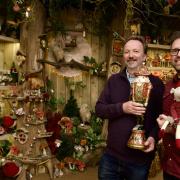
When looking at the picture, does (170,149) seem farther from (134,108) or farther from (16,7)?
(16,7)

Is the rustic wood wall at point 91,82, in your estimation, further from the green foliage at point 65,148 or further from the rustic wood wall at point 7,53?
the rustic wood wall at point 7,53

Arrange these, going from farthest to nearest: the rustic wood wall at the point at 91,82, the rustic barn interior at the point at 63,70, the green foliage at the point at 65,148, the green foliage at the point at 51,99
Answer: the rustic wood wall at the point at 91,82 < the green foliage at the point at 51,99 < the green foliage at the point at 65,148 < the rustic barn interior at the point at 63,70

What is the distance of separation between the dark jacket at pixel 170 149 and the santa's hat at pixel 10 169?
1874 mm

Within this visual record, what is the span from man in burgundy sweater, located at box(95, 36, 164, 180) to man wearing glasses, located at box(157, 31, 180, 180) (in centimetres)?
17

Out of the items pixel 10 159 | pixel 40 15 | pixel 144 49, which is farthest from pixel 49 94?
pixel 144 49

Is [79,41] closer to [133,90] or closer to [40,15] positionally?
[40,15]

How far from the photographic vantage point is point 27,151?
3.66m

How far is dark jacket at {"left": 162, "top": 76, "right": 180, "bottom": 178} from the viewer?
162cm

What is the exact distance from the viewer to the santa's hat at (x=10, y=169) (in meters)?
3.21

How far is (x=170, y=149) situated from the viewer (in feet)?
5.42

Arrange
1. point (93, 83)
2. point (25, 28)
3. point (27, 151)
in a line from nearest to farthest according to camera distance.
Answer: point (27, 151) → point (25, 28) → point (93, 83)

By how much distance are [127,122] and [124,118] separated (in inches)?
1.1

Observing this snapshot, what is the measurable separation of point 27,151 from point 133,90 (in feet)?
6.92

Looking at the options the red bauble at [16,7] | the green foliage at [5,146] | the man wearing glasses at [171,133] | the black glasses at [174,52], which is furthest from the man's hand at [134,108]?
the red bauble at [16,7]
